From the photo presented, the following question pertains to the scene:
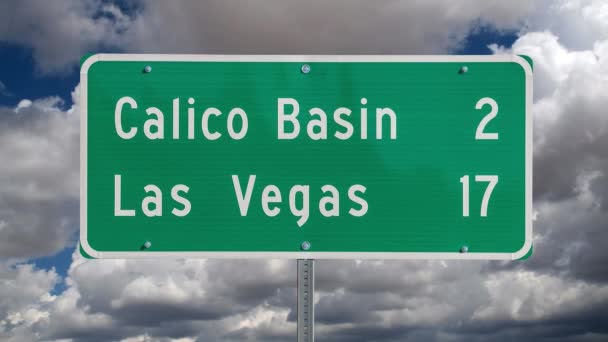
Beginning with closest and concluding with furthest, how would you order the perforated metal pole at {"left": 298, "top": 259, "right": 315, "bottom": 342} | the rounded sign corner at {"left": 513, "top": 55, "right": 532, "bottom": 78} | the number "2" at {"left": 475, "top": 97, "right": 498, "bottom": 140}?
the perforated metal pole at {"left": 298, "top": 259, "right": 315, "bottom": 342}
the number "2" at {"left": 475, "top": 97, "right": 498, "bottom": 140}
the rounded sign corner at {"left": 513, "top": 55, "right": 532, "bottom": 78}

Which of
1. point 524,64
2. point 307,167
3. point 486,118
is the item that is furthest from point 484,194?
point 307,167

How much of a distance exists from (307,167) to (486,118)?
5.74 feet

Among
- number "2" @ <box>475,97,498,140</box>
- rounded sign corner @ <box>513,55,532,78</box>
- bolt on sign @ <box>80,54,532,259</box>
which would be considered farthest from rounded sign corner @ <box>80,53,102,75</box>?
rounded sign corner @ <box>513,55,532,78</box>

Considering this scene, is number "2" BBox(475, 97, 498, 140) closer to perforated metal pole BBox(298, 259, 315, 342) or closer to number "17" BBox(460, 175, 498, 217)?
number "17" BBox(460, 175, 498, 217)

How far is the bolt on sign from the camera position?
6.87 metres

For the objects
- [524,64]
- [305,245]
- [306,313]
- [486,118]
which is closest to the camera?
[306,313]

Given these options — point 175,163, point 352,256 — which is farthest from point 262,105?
point 352,256

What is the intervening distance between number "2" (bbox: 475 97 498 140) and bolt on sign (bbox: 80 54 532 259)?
13mm

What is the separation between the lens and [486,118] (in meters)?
6.96

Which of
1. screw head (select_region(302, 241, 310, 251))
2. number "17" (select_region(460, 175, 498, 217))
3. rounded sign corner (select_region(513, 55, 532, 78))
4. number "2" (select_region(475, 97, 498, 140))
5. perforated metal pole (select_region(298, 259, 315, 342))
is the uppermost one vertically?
rounded sign corner (select_region(513, 55, 532, 78))

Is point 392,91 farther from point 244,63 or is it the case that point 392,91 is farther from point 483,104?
point 244,63

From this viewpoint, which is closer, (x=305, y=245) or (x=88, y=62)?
(x=305, y=245)

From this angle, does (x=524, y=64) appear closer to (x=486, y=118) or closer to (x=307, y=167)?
(x=486, y=118)

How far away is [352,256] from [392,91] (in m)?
1.60
